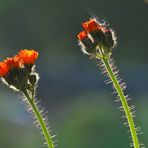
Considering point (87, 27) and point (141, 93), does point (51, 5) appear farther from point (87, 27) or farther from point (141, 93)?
point (87, 27)

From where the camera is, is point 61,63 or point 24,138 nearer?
point 24,138

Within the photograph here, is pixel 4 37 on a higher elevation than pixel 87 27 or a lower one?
higher

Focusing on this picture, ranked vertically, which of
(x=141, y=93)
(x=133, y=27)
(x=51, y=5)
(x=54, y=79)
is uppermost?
(x=51, y=5)

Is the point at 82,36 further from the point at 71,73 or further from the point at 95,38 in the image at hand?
the point at 71,73

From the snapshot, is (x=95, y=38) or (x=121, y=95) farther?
(x=95, y=38)

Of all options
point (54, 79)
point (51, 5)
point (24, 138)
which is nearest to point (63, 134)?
point (24, 138)

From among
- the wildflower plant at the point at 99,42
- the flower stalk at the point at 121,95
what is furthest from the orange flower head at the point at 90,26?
the flower stalk at the point at 121,95

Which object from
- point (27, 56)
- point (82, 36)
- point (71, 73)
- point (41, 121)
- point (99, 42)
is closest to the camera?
point (41, 121)

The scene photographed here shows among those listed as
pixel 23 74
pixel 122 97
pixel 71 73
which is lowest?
pixel 122 97

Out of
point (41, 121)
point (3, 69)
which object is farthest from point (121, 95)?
point (3, 69)
